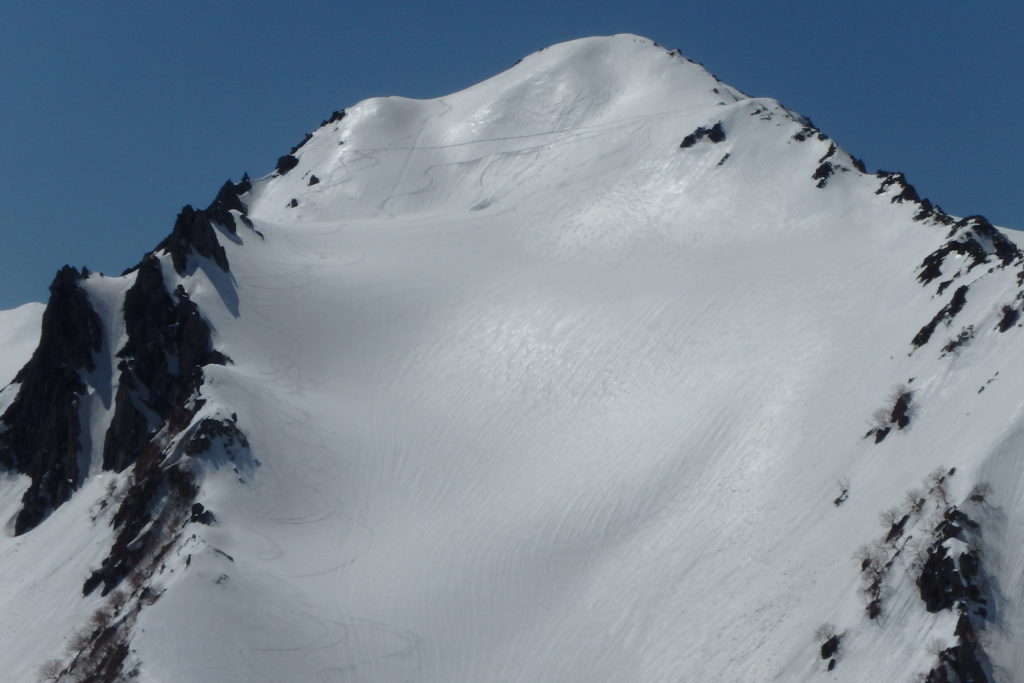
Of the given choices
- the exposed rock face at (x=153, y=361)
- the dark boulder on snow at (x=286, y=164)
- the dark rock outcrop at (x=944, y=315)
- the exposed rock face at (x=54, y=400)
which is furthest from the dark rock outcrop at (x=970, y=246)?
the dark boulder on snow at (x=286, y=164)

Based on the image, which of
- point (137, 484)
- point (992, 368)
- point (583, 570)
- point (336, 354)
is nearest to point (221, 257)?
point (336, 354)

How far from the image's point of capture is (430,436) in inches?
2977

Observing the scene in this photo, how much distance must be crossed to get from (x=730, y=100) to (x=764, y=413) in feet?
201

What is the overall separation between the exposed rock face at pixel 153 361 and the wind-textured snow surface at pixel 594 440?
1.49 meters

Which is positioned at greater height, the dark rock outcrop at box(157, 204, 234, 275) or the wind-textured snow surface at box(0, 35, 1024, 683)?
the dark rock outcrop at box(157, 204, 234, 275)

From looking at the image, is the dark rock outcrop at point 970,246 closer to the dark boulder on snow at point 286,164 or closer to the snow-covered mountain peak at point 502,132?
the snow-covered mountain peak at point 502,132

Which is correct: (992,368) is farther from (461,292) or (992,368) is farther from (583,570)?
(461,292)

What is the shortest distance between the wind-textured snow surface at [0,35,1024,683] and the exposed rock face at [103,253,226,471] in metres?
1.49

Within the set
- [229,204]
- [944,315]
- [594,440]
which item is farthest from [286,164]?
[944,315]

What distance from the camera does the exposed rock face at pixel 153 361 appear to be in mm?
79750

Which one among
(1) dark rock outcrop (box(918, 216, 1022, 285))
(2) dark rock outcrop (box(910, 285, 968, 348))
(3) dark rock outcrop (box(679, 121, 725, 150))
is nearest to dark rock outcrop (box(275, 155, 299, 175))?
(3) dark rock outcrop (box(679, 121, 725, 150))

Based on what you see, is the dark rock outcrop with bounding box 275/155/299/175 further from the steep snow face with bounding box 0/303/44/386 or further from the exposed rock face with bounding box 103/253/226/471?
the exposed rock face with bounding box 103/253/226/471

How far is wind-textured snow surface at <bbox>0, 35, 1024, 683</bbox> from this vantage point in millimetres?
54750

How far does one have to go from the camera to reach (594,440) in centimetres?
7112
